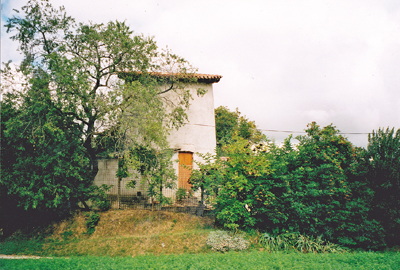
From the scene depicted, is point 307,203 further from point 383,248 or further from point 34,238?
point 34,238

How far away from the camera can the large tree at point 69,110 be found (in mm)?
10336

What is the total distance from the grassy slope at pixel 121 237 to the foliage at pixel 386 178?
7084 mm

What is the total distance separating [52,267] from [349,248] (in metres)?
10.7

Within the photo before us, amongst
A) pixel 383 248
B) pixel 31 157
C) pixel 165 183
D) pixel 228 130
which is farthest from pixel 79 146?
pixel 228 130

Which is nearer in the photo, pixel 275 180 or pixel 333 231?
pixel 333 231

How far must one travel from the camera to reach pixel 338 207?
33.8 ft

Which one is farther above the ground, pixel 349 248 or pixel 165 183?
pixel 165 183

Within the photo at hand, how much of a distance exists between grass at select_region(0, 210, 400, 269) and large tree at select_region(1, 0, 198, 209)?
1.68 m

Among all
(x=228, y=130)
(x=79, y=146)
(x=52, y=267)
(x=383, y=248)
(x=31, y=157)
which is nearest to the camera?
(x=52, y=267)

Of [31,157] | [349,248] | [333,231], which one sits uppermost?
[31,157]

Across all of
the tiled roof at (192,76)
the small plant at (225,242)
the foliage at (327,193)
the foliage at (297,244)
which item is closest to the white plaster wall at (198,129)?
the tiled roof at (192,76)

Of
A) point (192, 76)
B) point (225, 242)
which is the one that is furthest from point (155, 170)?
point (192, 76)

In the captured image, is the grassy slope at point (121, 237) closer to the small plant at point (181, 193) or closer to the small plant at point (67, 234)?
the small plant at point (67, 234)

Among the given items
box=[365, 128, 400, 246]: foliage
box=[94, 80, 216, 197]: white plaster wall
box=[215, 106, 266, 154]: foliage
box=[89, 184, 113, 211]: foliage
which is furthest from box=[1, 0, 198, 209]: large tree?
box=[215, 106, 266, 154]: foliage
